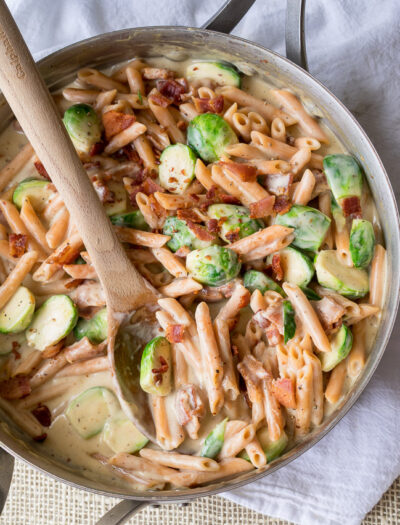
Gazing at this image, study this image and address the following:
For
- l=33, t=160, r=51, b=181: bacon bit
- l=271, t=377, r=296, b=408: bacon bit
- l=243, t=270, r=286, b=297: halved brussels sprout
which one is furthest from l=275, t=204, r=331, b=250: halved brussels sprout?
l=33, t=160, r=51, b=181: bacon bit

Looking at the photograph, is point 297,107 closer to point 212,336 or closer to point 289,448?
point 212,336

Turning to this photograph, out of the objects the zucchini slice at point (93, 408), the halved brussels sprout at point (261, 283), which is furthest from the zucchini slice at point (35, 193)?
the halved brussels sprout at point (261, 283)

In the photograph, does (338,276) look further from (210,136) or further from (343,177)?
(210,136)

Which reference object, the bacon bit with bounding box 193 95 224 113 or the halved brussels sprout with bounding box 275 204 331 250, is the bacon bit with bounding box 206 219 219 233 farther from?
the bacon bit with bounding box 193 95 224 113

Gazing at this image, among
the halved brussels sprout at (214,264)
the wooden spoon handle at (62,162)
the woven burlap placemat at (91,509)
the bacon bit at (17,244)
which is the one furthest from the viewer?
the woven burlap placemat at (91,509)

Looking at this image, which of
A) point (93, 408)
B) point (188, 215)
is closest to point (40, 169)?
point (188, 215)

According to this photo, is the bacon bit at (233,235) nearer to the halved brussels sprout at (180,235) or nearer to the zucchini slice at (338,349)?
the halved brussels sprout at (180,235)
